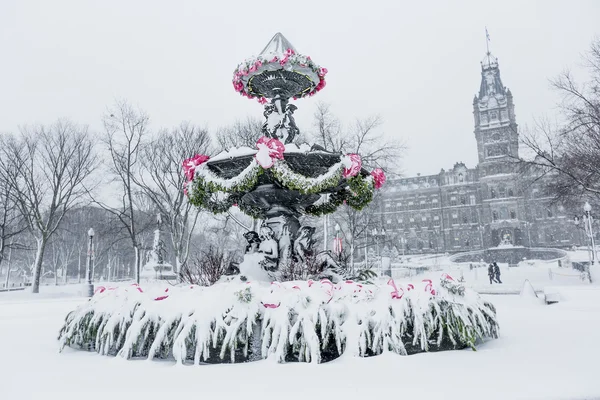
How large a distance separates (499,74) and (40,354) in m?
89.7

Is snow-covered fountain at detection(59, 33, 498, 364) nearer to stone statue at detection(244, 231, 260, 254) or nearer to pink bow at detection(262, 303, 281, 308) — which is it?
pink bow at detection(262, 303, 281, 308)

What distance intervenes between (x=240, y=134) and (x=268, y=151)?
18.2 metres

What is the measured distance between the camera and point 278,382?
3234 millimetres

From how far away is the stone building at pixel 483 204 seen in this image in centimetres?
6581

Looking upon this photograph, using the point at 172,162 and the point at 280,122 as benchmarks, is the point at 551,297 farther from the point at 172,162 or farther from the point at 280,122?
the point at 172,162

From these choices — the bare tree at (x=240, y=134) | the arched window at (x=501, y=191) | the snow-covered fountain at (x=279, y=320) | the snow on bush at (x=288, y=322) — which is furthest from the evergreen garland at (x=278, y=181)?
the arched window at (x=501, y=191)

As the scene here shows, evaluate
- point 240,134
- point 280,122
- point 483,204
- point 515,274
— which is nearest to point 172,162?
point 240,134

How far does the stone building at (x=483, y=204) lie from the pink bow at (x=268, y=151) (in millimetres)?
59147

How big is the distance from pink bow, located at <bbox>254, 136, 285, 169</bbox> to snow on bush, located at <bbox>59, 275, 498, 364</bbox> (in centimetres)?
210

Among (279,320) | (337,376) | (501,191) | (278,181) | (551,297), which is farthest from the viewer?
(501,191)

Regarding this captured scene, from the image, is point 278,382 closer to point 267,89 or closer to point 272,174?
point 272,174

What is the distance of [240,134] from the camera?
76.9 feet

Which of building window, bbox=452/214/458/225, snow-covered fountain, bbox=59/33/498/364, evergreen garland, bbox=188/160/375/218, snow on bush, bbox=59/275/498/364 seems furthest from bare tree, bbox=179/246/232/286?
building window, bbox=452/214/458/225

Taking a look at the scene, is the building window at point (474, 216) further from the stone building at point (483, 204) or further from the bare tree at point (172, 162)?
the bare tree at point (172, 162)
